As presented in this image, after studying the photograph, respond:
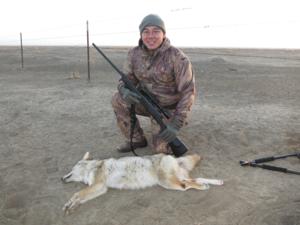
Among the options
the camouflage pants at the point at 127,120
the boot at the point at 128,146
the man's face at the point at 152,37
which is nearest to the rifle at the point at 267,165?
the camouflage pants at the point at 127,120

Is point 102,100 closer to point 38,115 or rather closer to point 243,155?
point 38,115

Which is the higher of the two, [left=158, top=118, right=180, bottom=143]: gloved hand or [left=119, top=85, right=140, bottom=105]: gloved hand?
[left=119, top=85, right=140, bottom=105]: gloved hand

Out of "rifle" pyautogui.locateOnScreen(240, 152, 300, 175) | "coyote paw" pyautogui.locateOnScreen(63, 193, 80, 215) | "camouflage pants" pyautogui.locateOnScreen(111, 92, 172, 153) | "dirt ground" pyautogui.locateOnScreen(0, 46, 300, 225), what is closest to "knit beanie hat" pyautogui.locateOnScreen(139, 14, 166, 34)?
"camouflage pants" pyautogui.locateOnScreen(111, 92, 172, 153)

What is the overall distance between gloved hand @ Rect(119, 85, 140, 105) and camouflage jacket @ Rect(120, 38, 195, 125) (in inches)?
12.9

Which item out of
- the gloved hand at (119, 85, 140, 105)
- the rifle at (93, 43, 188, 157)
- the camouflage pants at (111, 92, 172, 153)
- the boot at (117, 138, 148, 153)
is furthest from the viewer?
the boot at (117, 138, 148, 153)

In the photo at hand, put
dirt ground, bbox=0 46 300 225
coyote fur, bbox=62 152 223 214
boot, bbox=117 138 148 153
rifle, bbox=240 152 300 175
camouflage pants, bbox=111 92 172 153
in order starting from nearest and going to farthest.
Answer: dirt ground, bbox=0 46 300 225 → coyote fur, bbox=62 152 223 214 → rifle, bbox=240 152 300 175 → camouflage pants, bbox=111 92 172 153 → boot, bbox=117 138 148 153

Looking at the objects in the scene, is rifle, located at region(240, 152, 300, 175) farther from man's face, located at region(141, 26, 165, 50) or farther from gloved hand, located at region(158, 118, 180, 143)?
man's face, located at region(141, 26, 165, 50)

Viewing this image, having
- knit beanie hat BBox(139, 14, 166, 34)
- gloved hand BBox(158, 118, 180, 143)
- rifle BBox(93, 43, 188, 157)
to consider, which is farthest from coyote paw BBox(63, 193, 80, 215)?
knit beanie hat BBox(139, 14, 166, 34)

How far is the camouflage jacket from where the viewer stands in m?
4.82

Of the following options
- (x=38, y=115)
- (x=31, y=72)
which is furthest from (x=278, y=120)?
(x=31, y=72)

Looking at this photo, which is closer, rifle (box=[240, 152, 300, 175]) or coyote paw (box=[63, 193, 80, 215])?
coyote paw (box=[63, 193, 80, 215])

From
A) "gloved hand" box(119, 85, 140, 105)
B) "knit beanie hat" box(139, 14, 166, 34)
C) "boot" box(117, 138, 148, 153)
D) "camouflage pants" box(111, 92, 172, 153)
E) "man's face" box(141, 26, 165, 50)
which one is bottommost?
"boot" box(117, 138, 148, 153)

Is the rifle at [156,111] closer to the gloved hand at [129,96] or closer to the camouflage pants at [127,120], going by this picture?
the gloved hand at [129,96]

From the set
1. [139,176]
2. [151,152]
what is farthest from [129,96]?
[139,176]
